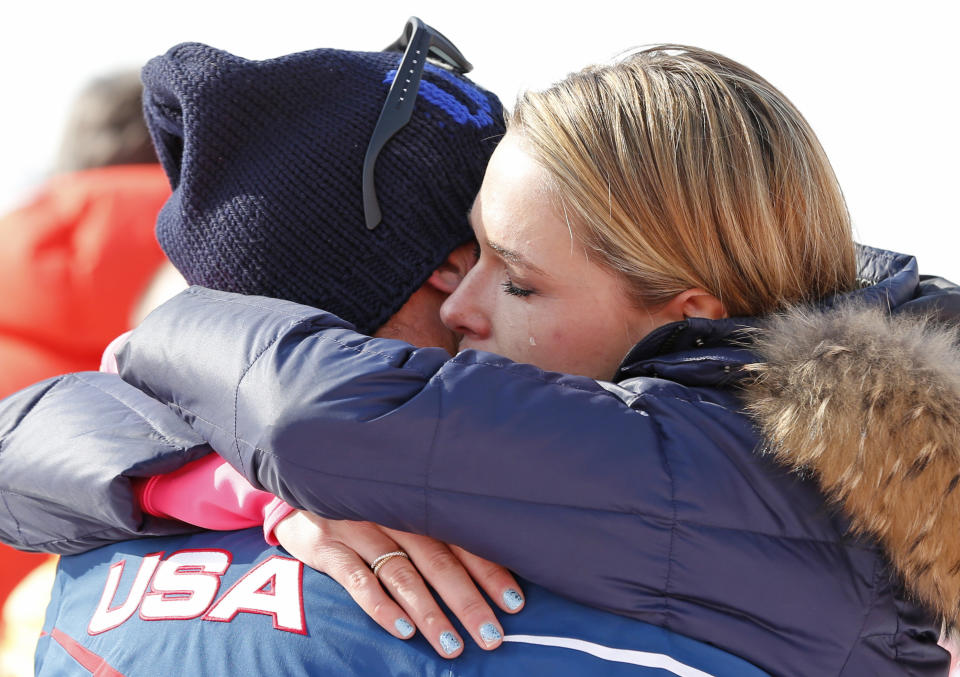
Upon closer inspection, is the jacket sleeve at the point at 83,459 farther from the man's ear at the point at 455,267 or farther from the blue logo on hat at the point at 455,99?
the blue logo on hat at the point at 455,99

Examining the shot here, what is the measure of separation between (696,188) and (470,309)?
382mm

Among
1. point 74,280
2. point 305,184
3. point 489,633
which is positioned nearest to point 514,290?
point 305,184

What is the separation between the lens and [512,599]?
1044 mm

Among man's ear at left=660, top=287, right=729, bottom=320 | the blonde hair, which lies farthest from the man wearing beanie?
man's ear at left=660, top=287, right=729, bottom=320

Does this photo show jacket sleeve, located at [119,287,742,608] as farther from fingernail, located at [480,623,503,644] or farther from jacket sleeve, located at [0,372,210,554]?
jacket sleeve, located at [0,372,210,554]

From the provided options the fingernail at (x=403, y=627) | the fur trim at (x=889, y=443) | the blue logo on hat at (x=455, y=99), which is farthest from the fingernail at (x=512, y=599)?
the blue logo on hat at (x=455, y=99)

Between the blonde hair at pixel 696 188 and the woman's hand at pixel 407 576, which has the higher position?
the blonde hair at pixel 696 188

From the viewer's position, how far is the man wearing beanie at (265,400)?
1031 mm

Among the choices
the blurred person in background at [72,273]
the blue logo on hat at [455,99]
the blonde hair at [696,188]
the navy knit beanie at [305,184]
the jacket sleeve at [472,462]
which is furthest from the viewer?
the blurred person in background at [72,273]

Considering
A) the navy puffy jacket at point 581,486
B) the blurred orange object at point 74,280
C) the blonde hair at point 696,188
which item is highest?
the blonde hair at point 696,188

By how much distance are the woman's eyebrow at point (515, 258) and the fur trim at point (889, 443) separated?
40 cm

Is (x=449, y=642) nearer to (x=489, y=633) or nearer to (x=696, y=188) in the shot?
(x=489, y=633)

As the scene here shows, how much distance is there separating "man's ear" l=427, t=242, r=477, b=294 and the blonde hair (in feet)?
0.89

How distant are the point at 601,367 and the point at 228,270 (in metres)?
0.64
